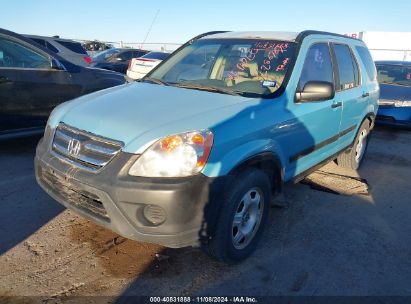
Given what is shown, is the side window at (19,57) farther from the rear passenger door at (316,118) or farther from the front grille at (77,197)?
the rear passenger door at (316,118)

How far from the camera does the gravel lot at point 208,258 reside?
269 cm

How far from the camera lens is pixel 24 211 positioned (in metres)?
3.64

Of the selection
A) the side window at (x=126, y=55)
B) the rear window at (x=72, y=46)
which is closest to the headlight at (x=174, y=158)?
the rear window at (x=72, y=46)

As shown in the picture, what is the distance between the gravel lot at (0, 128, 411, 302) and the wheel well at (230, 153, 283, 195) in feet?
1.76

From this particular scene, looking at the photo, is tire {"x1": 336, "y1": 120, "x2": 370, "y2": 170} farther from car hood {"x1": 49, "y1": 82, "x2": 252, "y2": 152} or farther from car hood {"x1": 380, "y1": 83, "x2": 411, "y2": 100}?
car hood {"x1": 380, "y1": 83, "x2": 411, "y2": 100}

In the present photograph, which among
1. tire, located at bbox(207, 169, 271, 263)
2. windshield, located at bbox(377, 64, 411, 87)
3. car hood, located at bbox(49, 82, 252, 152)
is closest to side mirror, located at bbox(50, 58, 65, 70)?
car hood, located at bbox(49, 82, 252, 152)

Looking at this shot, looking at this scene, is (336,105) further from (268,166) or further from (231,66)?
(268,166)

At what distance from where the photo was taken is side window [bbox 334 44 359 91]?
427cm

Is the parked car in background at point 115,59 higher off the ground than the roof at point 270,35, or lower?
lower

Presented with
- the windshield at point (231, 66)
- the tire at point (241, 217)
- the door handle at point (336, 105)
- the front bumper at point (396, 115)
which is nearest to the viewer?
the tire at point (241, 217)

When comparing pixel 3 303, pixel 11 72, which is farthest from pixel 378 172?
pixel 11 72

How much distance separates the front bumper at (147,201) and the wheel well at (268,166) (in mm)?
285

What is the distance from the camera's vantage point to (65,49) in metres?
10.2

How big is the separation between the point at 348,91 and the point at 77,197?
129 inches
